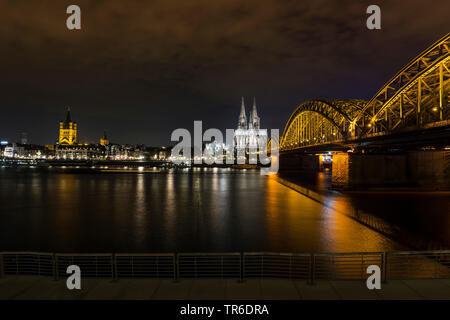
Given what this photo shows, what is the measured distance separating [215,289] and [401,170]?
43708 mm

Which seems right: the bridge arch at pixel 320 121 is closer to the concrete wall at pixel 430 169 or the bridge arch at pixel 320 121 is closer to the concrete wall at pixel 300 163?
the concrete wall at pixel 300 163

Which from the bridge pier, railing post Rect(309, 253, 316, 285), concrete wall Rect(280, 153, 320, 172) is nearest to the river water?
the bridge pier

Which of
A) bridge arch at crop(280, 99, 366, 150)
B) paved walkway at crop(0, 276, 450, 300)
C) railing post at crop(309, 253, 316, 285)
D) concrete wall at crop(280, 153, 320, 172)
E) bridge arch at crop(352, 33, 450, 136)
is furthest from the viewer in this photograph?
concrete wall at crop(280, 153, 320, 172)

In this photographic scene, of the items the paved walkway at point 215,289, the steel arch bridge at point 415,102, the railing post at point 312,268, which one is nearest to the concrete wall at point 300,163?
the steel arch bridge at point 415,102

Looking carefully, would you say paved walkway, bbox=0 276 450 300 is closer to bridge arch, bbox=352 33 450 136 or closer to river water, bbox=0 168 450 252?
river water, bbox=0 168 450 252

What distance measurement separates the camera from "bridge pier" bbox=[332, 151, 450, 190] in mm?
43469

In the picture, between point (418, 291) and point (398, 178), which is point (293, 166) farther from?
point (418, 291)

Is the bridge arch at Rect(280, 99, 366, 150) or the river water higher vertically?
the bridge arch at Rect(280, 99, 366, 150)

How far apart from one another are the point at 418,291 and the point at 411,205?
28.1m

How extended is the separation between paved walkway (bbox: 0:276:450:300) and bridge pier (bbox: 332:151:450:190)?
37.6 metres

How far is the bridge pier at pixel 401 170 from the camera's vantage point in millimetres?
43469

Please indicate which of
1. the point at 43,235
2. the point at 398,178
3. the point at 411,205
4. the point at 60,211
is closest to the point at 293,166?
the point at 398,178

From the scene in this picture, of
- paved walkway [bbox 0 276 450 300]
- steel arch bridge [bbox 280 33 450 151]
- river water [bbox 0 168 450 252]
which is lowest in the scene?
river water [bbox 0 168 450 252]

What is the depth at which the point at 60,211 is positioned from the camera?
30172 millimetres
